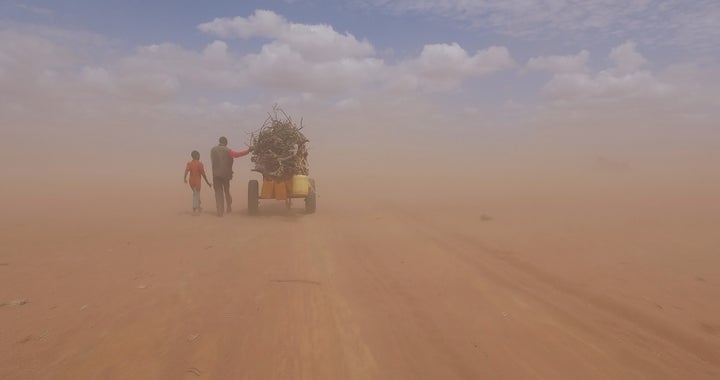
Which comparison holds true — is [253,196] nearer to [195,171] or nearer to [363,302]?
[195,171]

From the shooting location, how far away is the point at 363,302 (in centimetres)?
504

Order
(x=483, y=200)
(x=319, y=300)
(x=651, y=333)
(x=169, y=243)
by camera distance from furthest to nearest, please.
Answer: (x=483, y=200)
(x=169, y=243)
(x=319, y=300)
(x=651, y=333)

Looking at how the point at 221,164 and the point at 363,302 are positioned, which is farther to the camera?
the point at 221,164

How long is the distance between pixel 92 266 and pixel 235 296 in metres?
2.93

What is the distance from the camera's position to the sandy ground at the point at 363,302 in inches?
144

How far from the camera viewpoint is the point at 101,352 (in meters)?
3.77

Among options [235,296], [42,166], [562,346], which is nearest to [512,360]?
[562,346]

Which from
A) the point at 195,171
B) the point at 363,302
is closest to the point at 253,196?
the point at 195,171

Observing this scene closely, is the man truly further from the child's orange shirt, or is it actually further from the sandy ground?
the sandy ground

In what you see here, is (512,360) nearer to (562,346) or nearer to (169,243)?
(562,346)

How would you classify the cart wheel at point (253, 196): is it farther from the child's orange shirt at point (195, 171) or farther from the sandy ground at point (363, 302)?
the sandy ground at point (363, 302)

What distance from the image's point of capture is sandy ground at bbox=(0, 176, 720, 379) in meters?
3.66

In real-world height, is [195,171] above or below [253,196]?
above

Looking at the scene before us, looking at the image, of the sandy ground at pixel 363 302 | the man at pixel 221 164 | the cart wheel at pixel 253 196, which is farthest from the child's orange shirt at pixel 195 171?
the sandy ground at pixel 363 302
